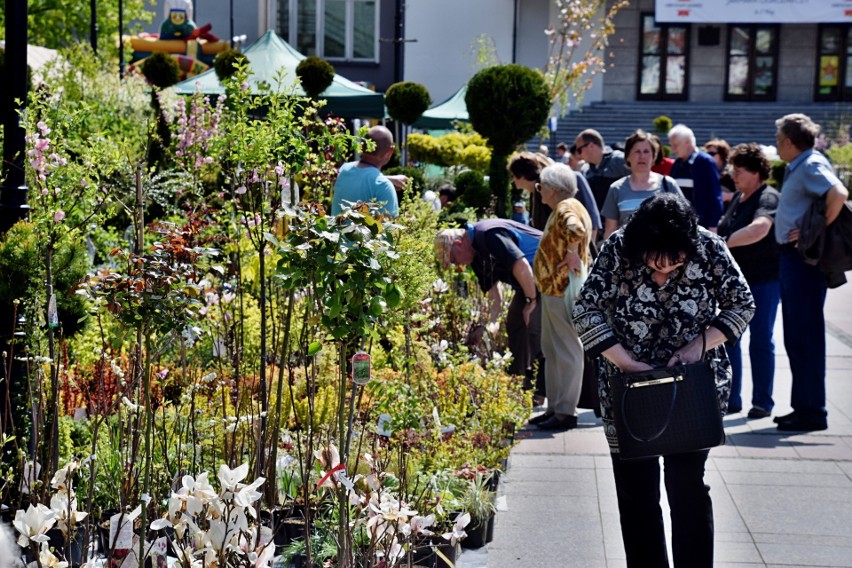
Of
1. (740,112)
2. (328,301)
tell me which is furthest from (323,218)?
(740,112)

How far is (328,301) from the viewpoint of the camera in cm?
361

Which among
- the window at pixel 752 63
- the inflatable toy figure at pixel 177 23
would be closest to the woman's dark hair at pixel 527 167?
the inflatable toy figure at pixel 177 23

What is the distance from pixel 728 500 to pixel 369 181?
9.14ft

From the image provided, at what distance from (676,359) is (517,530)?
1.52 m

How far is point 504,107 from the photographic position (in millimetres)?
12344

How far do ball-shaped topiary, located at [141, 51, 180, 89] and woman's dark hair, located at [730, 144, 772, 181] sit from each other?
12430mm

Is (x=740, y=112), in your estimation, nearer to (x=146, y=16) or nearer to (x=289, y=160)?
(x=146, y=16)

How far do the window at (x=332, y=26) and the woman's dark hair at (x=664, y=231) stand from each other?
1343 inches

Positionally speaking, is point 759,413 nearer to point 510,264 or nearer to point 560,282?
point 560,282

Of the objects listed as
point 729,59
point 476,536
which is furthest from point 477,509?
point 729,59

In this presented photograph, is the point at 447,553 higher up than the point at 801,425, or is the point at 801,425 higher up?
the point at 447,553

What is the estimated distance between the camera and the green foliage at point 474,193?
12938 millimetres

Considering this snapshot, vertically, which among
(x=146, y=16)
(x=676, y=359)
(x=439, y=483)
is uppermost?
(x=146, y=16)

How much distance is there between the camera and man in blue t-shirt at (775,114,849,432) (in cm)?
705
